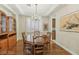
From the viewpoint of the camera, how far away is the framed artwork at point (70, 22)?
243 cm

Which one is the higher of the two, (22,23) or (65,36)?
(22,23)

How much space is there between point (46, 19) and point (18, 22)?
65 centimetres

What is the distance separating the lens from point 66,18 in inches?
97.3

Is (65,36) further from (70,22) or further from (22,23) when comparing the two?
(22,23)

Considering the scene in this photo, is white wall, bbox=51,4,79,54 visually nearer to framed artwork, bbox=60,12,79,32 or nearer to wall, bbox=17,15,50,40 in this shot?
framed artwork, bbox=60,12,79,32

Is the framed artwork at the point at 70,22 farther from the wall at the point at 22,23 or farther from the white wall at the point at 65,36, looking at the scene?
the wall at the point at 22,23

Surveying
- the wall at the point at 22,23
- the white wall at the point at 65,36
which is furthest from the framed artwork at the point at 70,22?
the wall at the point at 22,23

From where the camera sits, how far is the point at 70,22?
2486mm

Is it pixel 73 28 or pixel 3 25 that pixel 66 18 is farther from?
pixel 3 25

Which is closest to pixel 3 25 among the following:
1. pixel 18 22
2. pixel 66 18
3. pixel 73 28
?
pixel 18 22

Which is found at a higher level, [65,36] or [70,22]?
[70,22]

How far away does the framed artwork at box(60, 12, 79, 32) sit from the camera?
95.7 inches

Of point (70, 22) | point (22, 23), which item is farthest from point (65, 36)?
point (22, 23)

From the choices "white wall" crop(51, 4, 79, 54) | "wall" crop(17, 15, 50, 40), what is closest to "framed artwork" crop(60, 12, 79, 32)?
"white wall" crop(51, 4, 79, 54)
